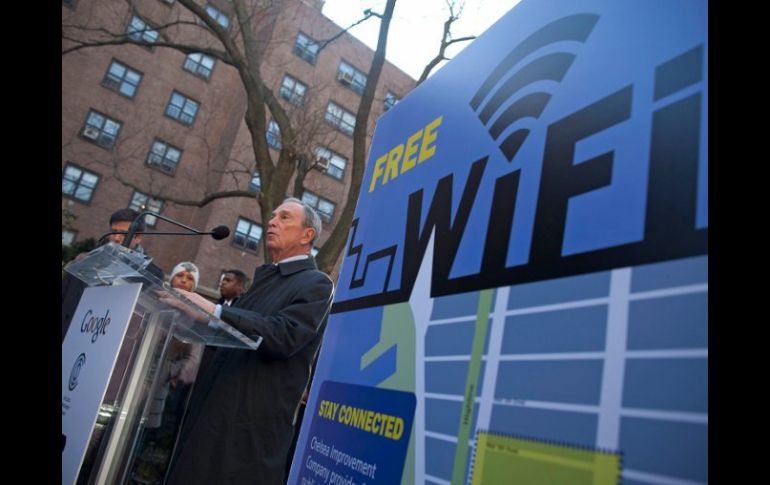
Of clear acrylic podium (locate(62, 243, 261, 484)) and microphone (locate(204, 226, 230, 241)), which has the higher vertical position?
microphone (locate(204, 226, 230, 241))

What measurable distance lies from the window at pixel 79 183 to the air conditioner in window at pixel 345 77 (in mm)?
10563

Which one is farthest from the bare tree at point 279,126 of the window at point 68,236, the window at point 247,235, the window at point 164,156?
the window at point 247,235

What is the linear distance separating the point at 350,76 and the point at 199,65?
6.37 m

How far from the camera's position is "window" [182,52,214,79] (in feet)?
70.7

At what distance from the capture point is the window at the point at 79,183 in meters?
18.5

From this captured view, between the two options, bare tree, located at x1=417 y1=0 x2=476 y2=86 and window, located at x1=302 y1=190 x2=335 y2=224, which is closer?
bare tree, located at x1=417 y1=0 x2=476 y2=86

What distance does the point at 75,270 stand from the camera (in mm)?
2553

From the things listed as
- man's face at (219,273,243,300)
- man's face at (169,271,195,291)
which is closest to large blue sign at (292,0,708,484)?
man's face at (169,271,195,291)

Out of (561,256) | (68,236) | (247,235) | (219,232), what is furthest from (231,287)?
(247,235)

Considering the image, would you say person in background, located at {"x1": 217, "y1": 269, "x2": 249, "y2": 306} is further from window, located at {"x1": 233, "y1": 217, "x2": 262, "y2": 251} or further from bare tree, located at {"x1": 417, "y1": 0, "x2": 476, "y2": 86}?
window, located at {"x1": 233, "y1": 217, "x2": 262, "y2": 251}

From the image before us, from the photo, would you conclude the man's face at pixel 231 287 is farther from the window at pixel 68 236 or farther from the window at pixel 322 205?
the window at pixel 322 205

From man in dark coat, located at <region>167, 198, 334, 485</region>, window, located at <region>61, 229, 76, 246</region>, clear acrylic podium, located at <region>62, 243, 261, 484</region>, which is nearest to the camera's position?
clear acrylic podium, located at <region>62, 243, 261, 484</region>

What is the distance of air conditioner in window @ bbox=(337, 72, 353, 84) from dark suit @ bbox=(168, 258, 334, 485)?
71.0 ft

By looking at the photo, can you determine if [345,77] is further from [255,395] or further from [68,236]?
[255,395]
